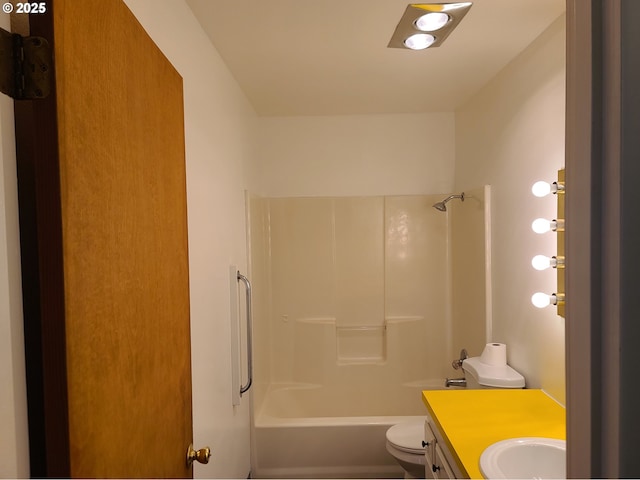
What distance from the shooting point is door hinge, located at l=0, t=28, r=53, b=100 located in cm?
61

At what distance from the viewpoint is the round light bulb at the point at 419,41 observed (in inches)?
72.9

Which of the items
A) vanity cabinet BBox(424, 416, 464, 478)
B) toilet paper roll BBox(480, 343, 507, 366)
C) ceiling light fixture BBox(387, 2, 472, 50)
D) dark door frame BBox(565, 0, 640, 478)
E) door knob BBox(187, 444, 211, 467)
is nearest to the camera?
dark door frame BBox(565, 0, 640, 478)

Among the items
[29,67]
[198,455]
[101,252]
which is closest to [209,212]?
[198,455]

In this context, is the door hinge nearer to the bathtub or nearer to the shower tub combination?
the bathtub

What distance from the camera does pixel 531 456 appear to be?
56.1 inches

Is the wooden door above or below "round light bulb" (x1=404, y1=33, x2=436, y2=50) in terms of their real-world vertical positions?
below

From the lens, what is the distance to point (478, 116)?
2.78 meters

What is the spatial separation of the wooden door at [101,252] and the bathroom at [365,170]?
1.51ft

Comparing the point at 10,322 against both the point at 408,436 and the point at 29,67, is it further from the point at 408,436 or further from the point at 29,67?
Result: the point at 408,436

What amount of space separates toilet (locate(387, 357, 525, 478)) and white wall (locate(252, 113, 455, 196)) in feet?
5.06

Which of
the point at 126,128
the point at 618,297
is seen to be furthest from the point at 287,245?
the point at 618,297

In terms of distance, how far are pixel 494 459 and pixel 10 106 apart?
1.51 meters

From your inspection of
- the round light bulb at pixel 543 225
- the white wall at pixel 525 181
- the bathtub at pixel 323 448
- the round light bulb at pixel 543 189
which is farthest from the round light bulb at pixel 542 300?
the bathtub at pixel 323 448

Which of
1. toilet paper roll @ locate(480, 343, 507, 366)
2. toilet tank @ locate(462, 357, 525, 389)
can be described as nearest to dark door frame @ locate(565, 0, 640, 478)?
toilet tank @ locate(462, 357, 525, 389)
